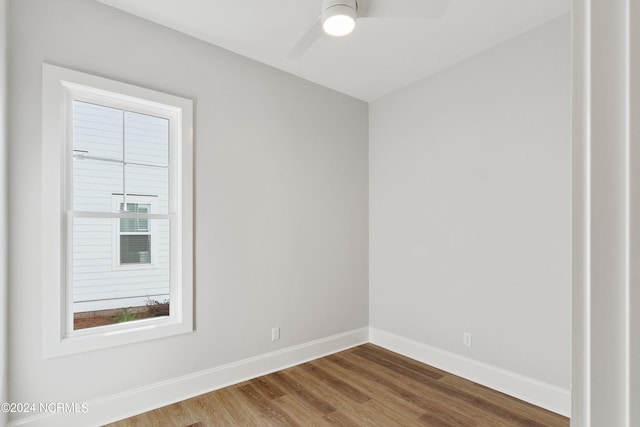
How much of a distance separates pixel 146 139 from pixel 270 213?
1.14 meters

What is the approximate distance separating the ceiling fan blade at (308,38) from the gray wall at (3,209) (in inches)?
60.6

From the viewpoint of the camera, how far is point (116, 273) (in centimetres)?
236

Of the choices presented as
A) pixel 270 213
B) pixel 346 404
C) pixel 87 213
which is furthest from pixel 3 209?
pixel 346 404

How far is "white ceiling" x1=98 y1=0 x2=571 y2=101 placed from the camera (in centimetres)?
227

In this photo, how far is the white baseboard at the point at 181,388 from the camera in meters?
2.10

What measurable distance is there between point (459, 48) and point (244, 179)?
2074 millimetres

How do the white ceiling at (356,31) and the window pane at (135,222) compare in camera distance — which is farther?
the window pane at (135,222)

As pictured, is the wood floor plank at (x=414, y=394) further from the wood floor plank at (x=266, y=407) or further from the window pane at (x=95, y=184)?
the window pane at (x=95, y=184)

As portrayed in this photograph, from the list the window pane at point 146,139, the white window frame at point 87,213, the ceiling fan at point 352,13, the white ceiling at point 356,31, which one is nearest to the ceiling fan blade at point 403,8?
the ceiling fan at point 352,13

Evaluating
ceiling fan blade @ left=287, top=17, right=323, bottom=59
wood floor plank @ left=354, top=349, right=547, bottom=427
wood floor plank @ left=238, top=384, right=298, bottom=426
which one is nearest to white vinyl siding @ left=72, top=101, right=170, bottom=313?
wood floor plank @ left=238, top=384, right=298, bottom=426

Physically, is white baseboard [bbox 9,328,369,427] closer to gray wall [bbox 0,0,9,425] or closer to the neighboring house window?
gray wall [bbox 0,0,9,425]

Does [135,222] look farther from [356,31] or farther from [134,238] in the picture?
[356,31]

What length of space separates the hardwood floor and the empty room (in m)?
0.02
